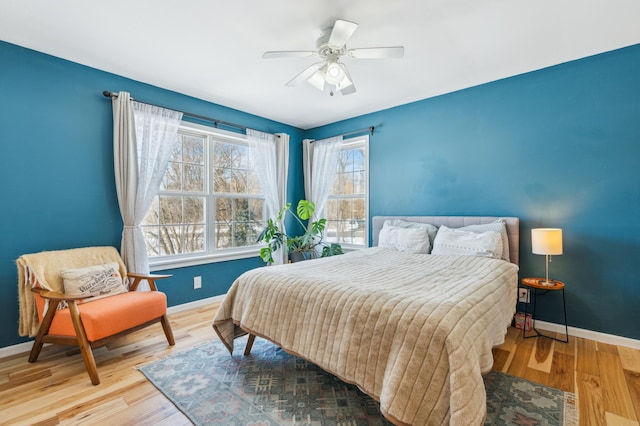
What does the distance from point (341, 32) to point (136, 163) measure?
2.38 meters

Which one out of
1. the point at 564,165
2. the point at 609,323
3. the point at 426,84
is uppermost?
the point at 426,84

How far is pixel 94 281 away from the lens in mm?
2422

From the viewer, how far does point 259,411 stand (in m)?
1.68

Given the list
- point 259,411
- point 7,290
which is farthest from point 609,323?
point 7,290

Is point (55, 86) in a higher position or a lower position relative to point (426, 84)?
lower

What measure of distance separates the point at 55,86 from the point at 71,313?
202cm

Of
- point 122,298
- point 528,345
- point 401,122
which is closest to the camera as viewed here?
point 122,298

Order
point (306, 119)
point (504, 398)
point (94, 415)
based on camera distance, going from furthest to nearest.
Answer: point (306, 119), point (504, 398), point (94, 415)

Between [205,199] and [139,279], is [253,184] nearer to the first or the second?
[205,199]

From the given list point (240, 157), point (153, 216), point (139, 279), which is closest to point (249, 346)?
point (139, 279)

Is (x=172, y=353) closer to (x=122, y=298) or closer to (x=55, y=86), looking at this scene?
(x=122, y=298)

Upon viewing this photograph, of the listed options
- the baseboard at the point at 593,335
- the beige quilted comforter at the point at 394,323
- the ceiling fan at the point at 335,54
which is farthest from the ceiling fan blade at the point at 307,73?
the baseboard at the point at 593,335

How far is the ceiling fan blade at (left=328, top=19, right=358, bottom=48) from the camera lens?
6.25 ft

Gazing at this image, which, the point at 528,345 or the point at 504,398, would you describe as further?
the point at 528,345
